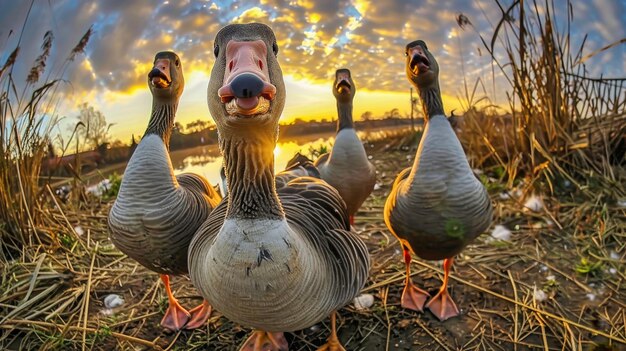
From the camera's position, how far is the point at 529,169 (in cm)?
371

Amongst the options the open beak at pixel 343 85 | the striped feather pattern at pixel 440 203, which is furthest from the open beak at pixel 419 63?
the open beak at pixel 343 85

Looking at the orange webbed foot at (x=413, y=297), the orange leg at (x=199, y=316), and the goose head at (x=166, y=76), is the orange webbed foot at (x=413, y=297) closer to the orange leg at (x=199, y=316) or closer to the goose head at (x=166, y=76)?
the orange leg at (x=199, y=316)

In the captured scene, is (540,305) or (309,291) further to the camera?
(540,305)

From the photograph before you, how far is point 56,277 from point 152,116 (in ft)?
3.92

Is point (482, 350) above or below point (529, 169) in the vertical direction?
below

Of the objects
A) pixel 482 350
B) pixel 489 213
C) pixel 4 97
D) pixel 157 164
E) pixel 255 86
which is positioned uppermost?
pixel 4 97

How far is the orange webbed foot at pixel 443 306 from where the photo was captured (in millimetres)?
2207

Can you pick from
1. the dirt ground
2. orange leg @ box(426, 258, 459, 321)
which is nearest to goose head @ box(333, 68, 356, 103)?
the dirt ground

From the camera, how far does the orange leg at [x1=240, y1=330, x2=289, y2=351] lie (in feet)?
6.51

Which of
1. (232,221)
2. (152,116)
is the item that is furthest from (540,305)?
(152,116)

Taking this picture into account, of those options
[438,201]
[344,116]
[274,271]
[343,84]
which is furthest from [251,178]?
[344,116]

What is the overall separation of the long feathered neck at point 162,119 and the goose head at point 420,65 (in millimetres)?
1405

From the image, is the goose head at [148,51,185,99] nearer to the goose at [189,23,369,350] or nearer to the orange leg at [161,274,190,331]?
the goose at [189,23,369,350]

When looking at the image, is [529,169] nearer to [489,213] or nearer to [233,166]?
[489,213]
